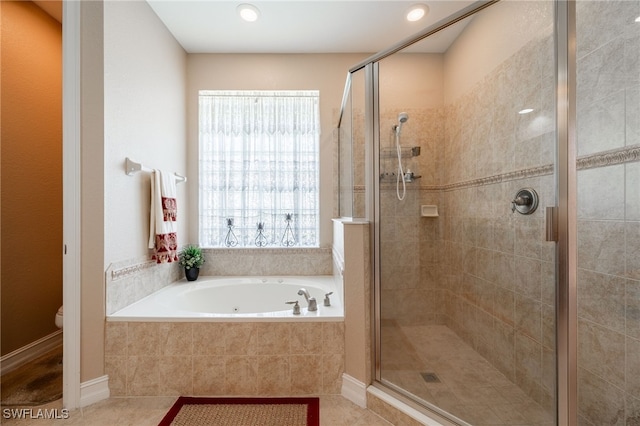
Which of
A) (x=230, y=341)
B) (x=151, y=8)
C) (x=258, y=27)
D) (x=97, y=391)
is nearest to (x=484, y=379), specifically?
(x=230, y=341)

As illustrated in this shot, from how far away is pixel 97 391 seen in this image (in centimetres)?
152

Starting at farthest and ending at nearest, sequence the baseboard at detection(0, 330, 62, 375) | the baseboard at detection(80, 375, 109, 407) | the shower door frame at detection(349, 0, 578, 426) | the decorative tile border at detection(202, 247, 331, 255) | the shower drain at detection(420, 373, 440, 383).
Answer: the decorative tile border at detection(202, 247, 331, 255) < the baseboard at detection(0, 330, 62, 375) < the baseboard at detection(80, 375, 109, 407) < the shower drain at detection(420, 373, 440, 383) < the shower door frame at detection(349, 0, 578, 426)

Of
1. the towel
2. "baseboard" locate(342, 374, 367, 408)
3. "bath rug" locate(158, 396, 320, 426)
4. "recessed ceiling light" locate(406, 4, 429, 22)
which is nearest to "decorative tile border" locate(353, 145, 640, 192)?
"baseboard" locate(342, 374, 367, 408)

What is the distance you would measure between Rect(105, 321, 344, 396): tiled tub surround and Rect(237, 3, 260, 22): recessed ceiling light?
89.9 inches

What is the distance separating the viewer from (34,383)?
66.0 inches

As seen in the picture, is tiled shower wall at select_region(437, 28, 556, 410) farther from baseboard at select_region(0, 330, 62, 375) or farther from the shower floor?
baseboard at select_region(0, 330, 62, 375)

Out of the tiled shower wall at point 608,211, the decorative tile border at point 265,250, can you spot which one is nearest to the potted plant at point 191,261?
the decorative tile border at point 265,250

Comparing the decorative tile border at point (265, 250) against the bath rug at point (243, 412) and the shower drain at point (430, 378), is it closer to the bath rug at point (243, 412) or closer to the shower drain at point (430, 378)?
the bath rug at point (243, 412)

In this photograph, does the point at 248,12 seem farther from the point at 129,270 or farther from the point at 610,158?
the point at 610,158

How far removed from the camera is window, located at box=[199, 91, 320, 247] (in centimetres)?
264

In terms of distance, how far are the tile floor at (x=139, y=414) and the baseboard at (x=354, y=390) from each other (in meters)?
0.02

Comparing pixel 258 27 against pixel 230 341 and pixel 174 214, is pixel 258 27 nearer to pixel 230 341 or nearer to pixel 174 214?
pixel 174 214

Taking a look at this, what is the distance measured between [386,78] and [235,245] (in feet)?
6.54

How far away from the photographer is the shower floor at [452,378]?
1.20m
